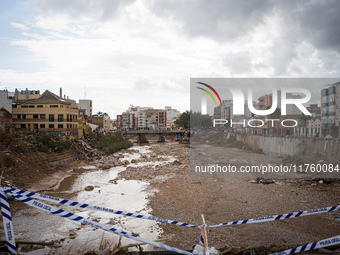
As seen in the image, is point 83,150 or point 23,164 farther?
point 83,150

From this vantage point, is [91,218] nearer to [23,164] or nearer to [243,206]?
[243,206]

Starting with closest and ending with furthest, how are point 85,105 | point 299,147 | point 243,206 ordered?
point 243,206, point 299,147, point 85,105

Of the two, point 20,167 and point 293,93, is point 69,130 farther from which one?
point 293,93

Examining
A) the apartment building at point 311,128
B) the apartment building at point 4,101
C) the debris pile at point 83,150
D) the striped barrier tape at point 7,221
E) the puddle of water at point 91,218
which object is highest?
the apartment building at point 4,101

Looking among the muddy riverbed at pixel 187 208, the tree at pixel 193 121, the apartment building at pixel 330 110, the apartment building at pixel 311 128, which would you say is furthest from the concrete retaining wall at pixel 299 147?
the tree at pixel 193 121

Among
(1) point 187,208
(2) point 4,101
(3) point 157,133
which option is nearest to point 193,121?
(3) point 157,133

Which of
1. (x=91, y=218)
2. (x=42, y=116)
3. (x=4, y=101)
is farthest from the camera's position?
(x=42, y=116)

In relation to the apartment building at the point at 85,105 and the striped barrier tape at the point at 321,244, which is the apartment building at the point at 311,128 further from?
the apartment building at the point at 85,105

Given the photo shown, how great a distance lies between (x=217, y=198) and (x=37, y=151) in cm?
1932

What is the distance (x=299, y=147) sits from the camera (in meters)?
32.2

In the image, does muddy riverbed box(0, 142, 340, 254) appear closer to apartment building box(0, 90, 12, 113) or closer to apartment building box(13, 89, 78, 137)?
apartment building box(13, 89, 78, 137)

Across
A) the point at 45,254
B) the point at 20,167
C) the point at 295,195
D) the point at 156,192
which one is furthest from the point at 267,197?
the point at 20,167

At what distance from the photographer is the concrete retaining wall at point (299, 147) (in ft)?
88.2

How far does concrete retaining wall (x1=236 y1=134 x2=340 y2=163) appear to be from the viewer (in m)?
26.9
